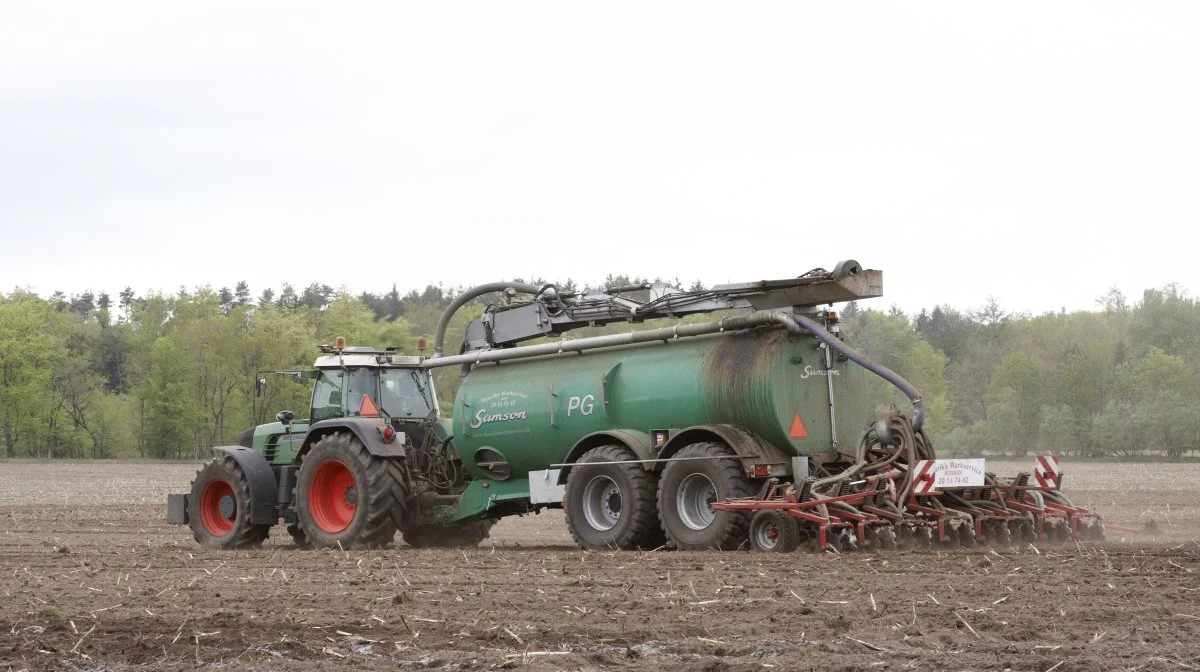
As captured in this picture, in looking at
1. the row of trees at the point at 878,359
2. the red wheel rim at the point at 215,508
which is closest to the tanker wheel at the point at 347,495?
the red wheel rim at the point at 215,508

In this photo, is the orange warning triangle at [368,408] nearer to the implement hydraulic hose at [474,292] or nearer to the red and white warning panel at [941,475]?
the implement hydraulic hose at [474,292]

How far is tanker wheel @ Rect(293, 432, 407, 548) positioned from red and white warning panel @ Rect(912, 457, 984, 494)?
20.1 ft

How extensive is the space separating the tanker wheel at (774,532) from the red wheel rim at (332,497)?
5542mm

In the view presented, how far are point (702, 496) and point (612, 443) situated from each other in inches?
58.2

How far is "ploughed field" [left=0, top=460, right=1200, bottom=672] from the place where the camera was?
7.28 meters

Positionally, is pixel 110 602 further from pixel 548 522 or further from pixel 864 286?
pixel 548 522

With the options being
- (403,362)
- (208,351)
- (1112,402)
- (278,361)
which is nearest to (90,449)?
(208,351)

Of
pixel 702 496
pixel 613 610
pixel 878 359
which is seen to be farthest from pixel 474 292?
pixel 878 359

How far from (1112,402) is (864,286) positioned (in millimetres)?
49225

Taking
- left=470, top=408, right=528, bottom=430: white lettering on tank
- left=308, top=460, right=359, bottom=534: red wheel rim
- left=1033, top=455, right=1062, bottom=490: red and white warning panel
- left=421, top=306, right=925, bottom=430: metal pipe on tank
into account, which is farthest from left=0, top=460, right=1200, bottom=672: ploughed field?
left=470, top=408, right=528, bottom=430: white lettering on tank

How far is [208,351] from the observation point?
215 ft

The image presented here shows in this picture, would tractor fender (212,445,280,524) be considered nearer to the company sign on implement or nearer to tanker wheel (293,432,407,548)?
tanker wheel (293,432,407,548)

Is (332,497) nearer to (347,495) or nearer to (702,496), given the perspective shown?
(347,495)

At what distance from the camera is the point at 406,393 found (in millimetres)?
17250
